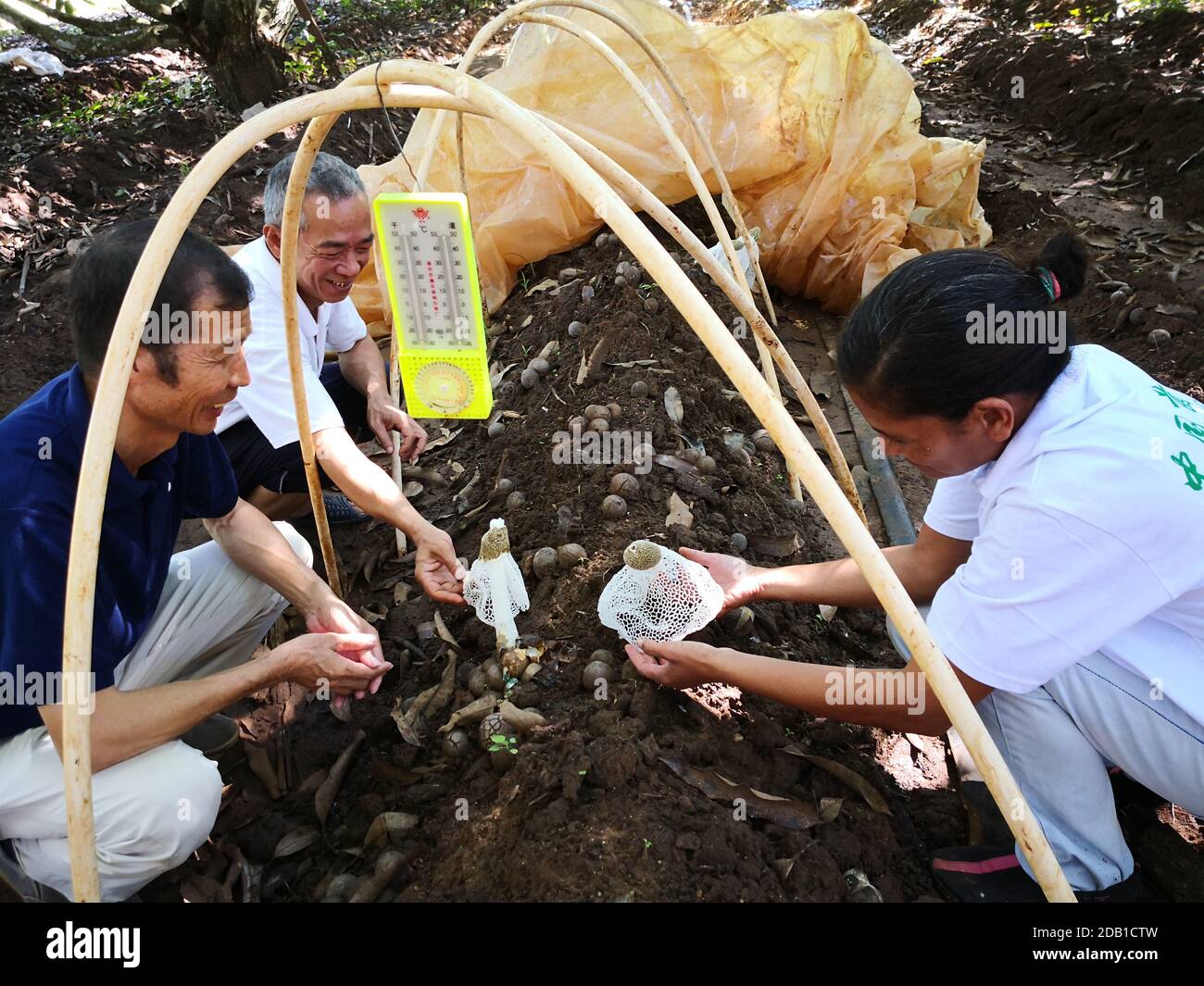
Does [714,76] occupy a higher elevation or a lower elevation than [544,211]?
higher

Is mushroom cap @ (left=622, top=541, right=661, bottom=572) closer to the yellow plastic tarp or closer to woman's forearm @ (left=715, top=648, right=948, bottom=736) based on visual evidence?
woman's forearm @ (left=715, top=648, right=948, bottom=736)

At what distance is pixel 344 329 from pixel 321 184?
88 cm

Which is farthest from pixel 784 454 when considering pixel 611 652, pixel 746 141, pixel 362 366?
pixel 746 141

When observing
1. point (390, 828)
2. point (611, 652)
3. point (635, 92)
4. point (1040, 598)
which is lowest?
point (390, 828)

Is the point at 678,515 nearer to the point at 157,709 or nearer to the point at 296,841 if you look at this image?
the point at 296,841

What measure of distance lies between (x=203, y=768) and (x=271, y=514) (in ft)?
5.05

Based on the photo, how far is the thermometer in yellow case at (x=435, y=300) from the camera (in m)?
1.84

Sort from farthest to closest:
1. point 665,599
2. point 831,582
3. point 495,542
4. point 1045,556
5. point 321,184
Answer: point 321,184 → point 831,582 → point 665,599 → point 495,542 → point 1045,556

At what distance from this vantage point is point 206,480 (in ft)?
7.59

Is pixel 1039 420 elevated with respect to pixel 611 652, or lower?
elevated

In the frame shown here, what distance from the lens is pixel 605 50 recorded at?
2.70 meters
